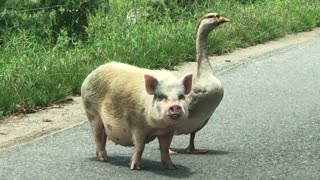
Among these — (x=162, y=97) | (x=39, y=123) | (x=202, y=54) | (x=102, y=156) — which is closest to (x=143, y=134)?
(x=162, y=97)

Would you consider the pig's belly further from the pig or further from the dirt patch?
the dirt patch

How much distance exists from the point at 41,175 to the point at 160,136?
0.96 m

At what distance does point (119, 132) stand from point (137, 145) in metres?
0.18

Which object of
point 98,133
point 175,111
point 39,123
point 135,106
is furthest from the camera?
point 39,123

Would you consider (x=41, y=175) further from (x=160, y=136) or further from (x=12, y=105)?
(x=12, y=105)

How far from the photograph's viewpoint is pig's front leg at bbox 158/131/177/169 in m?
5.30

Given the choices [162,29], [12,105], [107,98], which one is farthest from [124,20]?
[107,98]

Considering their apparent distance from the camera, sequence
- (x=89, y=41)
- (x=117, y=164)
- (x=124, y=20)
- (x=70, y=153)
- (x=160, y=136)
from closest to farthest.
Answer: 1. (x=160, y=136)
2. (x=117, y=164)
3. (x=70, y=153)
4. (x=89, y=41)
5. (x=124, y=20)

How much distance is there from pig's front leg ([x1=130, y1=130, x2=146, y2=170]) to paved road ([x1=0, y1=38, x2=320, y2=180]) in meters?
0.07

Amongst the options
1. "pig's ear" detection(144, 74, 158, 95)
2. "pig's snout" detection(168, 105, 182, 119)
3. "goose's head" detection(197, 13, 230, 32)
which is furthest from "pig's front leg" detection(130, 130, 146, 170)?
"goose's head" detection(197, 13, 230, 32)

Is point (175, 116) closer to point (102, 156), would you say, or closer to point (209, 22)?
point (102, 156)

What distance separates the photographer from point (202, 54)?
619cm

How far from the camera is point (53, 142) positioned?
253 inches

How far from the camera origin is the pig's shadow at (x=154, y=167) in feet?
17.9
